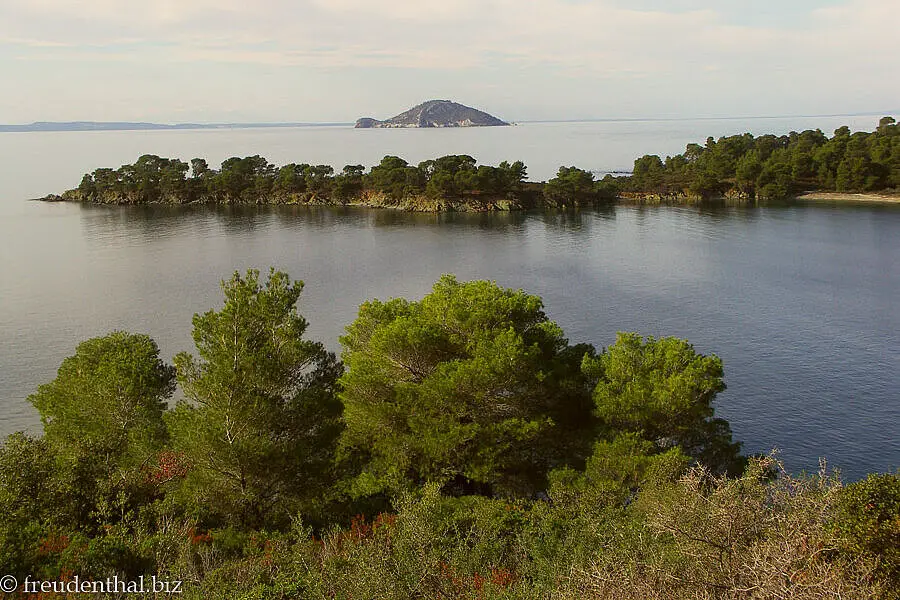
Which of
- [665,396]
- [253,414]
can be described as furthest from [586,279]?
[253,414]

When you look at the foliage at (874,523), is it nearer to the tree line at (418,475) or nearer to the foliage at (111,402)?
the tree line at (418,475)

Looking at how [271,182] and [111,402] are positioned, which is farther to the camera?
[271,182]

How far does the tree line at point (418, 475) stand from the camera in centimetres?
960

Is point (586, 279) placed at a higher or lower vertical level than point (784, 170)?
lower

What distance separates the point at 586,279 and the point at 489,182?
37.5m

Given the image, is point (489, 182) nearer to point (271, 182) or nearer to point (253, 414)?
point (271, 182)

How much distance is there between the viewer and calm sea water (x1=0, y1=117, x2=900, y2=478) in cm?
2509

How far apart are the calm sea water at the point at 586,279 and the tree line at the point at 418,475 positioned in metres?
A: 7.35

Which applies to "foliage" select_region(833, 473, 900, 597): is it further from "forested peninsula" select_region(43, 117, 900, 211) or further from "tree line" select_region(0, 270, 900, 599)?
"forested peninsula" select_region(43, 117, 900, 211)

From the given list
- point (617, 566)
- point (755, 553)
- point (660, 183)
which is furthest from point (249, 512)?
point (660, 183)

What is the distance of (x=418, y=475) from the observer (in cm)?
1741

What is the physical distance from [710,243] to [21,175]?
116702 mm

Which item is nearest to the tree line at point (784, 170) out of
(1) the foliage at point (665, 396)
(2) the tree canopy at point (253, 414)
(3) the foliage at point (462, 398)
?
(1) the foliage at point (665, 396)

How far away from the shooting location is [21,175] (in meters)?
118
